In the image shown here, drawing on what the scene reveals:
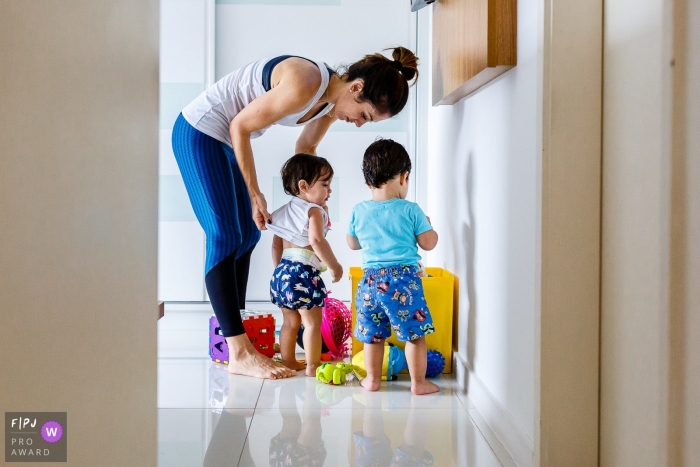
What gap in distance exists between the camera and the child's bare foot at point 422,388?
75.9 inches

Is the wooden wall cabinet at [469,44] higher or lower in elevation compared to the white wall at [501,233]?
higher

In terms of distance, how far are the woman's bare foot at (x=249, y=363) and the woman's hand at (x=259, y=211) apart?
1.25 ft

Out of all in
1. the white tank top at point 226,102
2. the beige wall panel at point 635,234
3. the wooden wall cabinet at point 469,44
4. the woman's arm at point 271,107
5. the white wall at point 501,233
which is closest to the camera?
the beige wall panel at point 635,234

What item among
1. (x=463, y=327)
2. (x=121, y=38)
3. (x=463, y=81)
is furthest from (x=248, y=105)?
(x=121, y=38)

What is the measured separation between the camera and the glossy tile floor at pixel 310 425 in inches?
55.4

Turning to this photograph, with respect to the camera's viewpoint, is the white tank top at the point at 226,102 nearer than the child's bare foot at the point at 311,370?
Yes

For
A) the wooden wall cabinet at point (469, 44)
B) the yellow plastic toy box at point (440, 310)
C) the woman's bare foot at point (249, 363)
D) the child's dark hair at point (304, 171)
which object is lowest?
the woman's bare foot at point (249, 363)

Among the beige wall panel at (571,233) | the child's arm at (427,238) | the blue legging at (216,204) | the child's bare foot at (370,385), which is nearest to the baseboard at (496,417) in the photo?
the beige wall panel at (571,233)

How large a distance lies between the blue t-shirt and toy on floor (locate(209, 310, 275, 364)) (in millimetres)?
494

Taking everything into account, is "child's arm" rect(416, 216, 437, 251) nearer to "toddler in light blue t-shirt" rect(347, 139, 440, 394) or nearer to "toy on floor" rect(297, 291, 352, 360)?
"toddler in light blue t-shirt" rect(347, 139, 440, 394)

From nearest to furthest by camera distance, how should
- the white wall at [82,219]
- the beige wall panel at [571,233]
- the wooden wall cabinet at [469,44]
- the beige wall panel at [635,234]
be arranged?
the white wall at [82,219] < the beige wall panel at [635,234] < the beige wall panel at [571,233] < the wooden wall cabinet at [469,44]

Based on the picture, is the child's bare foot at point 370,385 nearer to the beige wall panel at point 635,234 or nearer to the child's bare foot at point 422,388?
the child's bare foot at point 422,388

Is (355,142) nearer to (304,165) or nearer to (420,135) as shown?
(420,135)

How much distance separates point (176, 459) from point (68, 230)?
860mm
